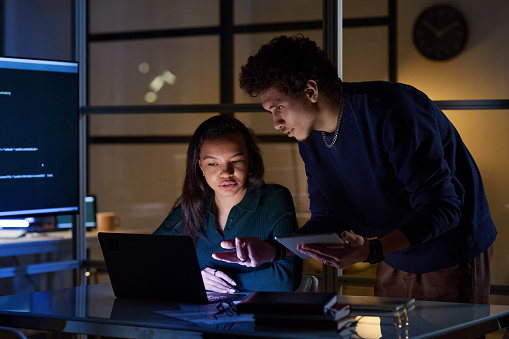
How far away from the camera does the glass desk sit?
5.07 feet

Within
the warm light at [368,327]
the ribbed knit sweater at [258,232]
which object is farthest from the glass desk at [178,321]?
the ribbed knit sweater at [258,232]

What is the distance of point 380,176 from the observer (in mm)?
2039

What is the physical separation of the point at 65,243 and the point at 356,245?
9.55 feet

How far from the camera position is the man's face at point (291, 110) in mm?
1982

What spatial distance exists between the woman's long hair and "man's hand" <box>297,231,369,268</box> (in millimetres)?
888

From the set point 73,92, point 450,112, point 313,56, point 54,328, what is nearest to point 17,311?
point 54,328

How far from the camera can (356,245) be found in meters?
1.73

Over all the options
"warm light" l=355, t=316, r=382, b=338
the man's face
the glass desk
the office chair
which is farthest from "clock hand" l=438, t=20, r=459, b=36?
the office chair

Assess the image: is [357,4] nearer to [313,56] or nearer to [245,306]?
[313,56]

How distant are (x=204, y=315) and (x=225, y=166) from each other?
0.88 meters

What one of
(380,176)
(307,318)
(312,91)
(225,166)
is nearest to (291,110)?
(312,91)

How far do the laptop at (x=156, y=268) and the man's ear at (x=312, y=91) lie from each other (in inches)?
23.1

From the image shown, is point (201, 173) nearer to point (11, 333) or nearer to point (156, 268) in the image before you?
point (156, 268)

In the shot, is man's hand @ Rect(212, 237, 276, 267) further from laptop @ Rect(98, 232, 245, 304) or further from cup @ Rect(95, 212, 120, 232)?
cup @ Rect(95, 212, 120, 232)
